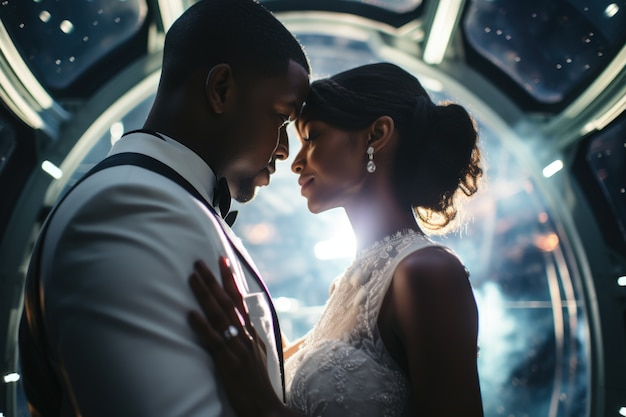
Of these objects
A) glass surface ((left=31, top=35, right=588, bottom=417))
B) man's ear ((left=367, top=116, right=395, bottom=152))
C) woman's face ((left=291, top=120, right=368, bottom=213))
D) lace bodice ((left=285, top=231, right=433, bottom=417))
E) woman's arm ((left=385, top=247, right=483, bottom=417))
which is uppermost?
man's ear ((left=367, top=116, right=395, bottom=152))

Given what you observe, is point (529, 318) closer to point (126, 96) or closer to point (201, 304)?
point (126, 96)

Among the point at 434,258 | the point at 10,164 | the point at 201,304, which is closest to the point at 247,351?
the point at 201,304

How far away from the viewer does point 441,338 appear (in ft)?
4.49

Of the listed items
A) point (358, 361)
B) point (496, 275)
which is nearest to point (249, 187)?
point (358, 361)

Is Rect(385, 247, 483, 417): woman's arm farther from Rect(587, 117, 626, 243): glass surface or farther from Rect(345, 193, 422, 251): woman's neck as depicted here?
Rect(587, 117, 626, 243): glass surface

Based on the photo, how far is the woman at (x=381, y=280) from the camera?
1.14m

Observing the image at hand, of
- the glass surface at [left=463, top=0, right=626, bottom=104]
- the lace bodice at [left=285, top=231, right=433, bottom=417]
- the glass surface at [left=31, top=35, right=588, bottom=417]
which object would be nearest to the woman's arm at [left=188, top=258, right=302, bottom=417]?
the lace bodice at [left=285, top=231, right=433, bottom=417]

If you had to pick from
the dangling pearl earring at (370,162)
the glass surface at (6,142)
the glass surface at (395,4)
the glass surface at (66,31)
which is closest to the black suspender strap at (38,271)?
the dangling pearl earring at (370,162)

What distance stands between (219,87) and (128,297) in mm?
684

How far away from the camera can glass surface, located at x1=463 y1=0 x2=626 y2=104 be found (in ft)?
9.75

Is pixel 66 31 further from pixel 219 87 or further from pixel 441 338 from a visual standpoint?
pixel 441 338

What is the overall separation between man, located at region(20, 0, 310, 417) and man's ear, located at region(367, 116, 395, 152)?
603 millimetres

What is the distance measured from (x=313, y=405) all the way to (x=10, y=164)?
8.12 feet

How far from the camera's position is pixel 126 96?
322 centimetres
